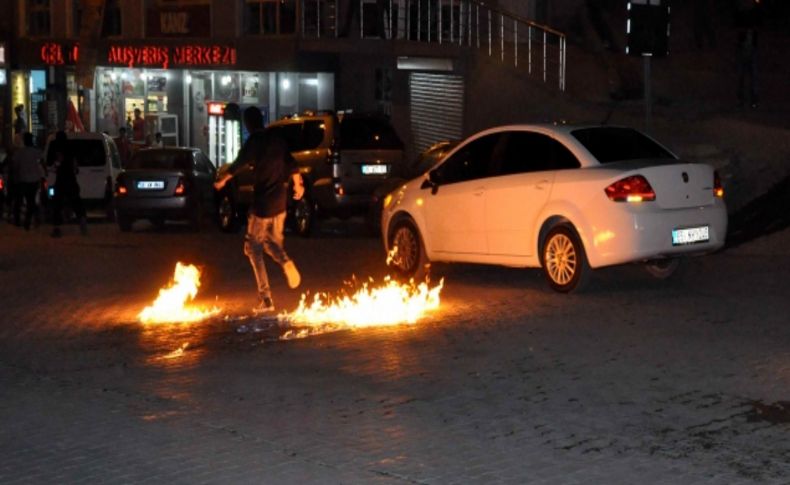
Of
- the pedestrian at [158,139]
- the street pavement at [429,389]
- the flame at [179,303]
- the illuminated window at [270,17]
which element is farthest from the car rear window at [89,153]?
the flame at [179,303]

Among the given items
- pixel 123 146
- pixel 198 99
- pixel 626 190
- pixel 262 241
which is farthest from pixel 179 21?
pixel 626 190

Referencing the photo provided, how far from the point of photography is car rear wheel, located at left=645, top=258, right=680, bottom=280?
1451 cm

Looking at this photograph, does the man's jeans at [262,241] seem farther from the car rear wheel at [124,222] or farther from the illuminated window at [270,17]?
the illuminated window at [270,17]

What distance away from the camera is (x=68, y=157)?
76.3 ft

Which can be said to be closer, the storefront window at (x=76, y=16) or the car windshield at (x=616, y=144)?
the car windshield at (x=616, y=144)

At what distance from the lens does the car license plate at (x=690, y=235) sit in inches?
522

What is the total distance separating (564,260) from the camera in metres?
13.6

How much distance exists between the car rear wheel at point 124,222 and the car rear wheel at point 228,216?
169cm

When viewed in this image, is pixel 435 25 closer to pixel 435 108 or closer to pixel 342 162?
pixel 435 108

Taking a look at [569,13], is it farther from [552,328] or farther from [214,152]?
[552,328]

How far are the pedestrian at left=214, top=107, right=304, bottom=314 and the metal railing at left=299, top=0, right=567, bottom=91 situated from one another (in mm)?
16319

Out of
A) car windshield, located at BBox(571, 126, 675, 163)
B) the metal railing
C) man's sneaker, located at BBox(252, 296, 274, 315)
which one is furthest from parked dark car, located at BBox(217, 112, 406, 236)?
man's sneaker, located at BBox(252, 296, 274, 315)

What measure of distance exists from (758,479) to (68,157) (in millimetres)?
17973

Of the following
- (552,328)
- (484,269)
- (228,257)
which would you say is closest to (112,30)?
(228,257)
